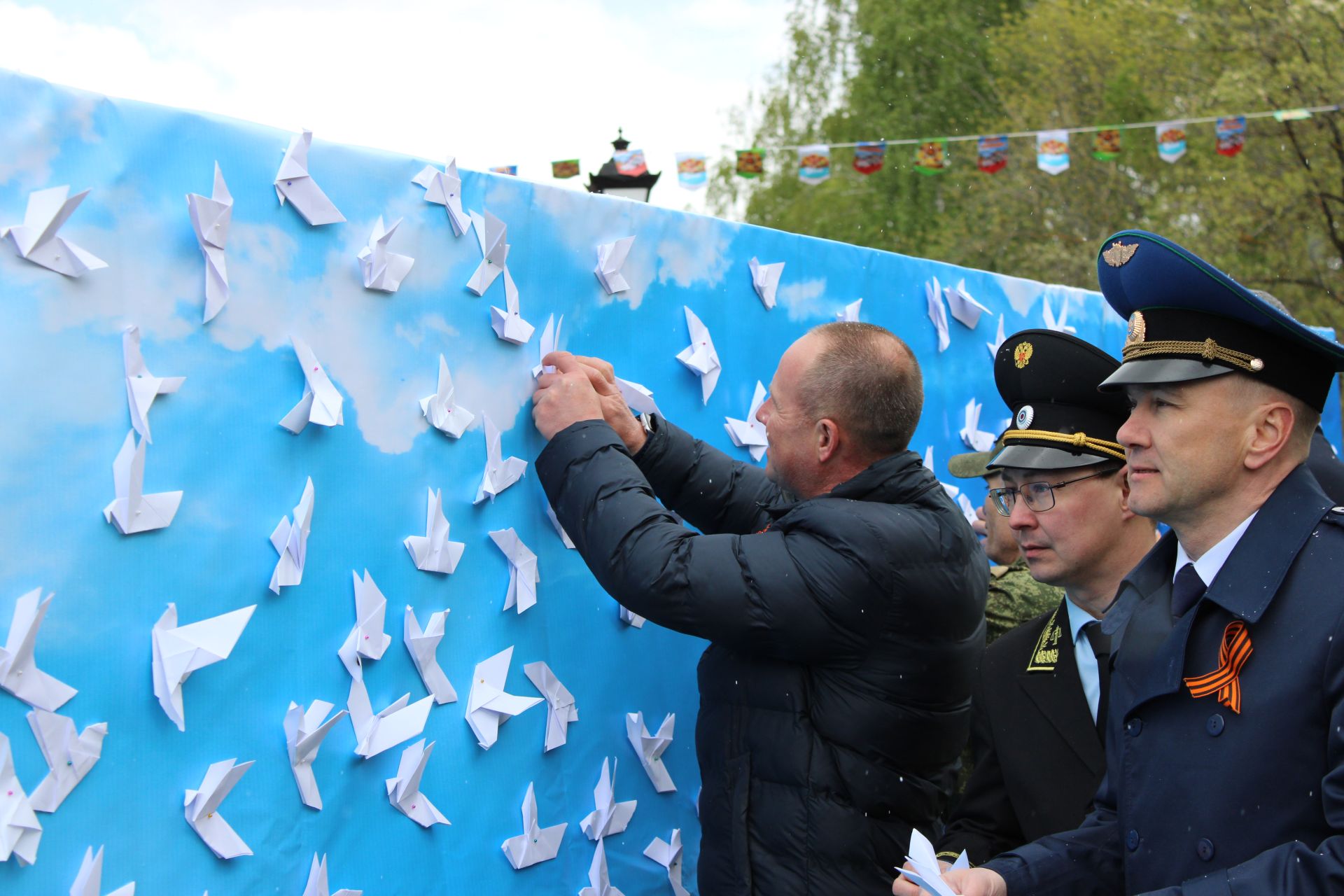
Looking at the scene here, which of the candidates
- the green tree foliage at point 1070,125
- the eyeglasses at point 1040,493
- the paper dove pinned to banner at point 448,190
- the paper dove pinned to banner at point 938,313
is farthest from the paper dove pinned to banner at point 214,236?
the green tree foliage at point 1070,125

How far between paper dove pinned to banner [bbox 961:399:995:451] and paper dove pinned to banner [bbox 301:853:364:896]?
232 cm

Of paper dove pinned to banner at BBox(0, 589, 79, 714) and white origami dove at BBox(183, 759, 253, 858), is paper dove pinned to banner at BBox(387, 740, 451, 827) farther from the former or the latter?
paper dove pinned to banner at BBox(0, 589, 79, 714)

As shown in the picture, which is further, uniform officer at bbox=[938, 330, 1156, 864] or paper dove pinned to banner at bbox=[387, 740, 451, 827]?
uniform officer at bbox=[938, 330, 1156, 864]

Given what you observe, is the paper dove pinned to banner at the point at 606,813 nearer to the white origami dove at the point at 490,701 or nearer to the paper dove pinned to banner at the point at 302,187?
the white origami dove at the point at 490,701

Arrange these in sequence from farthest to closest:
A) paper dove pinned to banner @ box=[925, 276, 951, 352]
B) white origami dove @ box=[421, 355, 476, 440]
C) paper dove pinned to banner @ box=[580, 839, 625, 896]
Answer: paper dove pinned to banner @ box=[925, 276, 951, 352] < paper dove pinned to banner @ box=[580, 839, 625, 896] < white origami dove @ box=[421, 355, 476, 440]

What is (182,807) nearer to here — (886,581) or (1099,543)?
(886,581)

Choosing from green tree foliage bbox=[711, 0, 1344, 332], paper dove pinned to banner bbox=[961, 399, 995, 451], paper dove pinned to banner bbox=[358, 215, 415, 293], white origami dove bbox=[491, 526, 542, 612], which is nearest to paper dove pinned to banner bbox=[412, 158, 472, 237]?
paper dove pinned to banner bbox=[358, 215, 415, 293]

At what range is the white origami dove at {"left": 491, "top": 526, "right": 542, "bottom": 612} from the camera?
2.31m

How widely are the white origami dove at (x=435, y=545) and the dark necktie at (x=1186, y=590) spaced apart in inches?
48.6

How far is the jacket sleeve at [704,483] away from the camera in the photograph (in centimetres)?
250

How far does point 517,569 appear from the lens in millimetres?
2332

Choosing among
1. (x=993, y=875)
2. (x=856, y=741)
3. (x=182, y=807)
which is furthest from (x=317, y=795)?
(x=993, y=875)

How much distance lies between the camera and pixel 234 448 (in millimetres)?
1909

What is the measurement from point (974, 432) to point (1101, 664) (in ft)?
4.51
